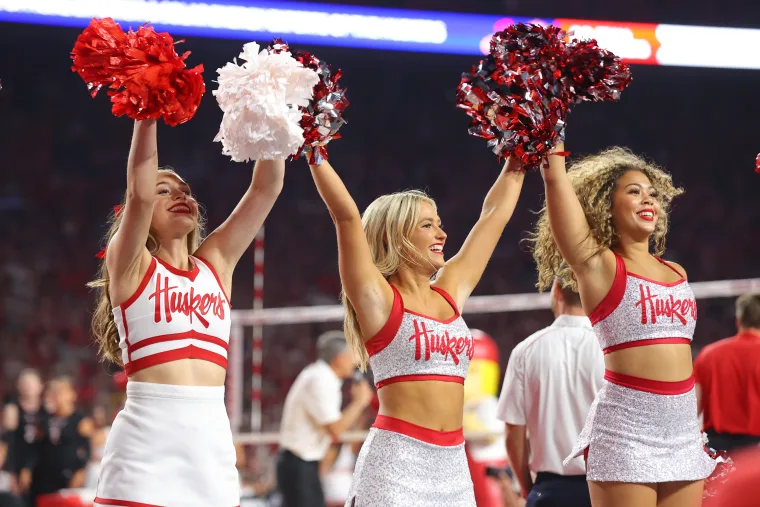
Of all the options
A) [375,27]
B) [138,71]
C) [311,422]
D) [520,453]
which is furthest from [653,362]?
[375,27]

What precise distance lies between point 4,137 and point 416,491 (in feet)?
32.0

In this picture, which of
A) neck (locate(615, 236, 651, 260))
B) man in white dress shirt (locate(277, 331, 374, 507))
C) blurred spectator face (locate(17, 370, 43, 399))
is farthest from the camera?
blurred spectator face (locate(17, 370, 43, 399))

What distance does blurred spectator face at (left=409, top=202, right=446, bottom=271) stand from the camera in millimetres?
2779

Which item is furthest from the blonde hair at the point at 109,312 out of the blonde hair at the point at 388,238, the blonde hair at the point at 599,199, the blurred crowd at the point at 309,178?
the blurred crowd at the point at 309,178

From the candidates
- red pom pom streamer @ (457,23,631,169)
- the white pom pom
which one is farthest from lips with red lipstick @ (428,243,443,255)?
the white pom pom

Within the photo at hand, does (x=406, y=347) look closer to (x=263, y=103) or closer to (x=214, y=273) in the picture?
(x=214, y=273)

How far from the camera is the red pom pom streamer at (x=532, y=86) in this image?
279 cm

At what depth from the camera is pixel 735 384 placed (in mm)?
4707

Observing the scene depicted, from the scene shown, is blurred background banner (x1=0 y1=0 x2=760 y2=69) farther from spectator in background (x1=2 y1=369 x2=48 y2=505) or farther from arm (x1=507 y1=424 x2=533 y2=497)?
arm (x1=507 y1=424 x2=533 y2=497)

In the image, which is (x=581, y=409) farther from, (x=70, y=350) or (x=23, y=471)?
(x=70, y=350)

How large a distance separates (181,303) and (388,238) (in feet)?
2.12

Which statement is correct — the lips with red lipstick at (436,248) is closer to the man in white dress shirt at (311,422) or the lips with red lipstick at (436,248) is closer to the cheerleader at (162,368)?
the cheerleader at (162,368)

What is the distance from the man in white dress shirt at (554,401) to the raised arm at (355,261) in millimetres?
1047

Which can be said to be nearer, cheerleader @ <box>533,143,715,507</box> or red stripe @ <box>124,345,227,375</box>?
red stripe @ <box>124,345,227,375</box>
